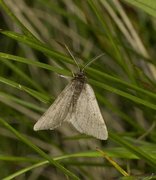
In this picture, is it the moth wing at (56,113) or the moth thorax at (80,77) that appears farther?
the moth thorax at (80,77)

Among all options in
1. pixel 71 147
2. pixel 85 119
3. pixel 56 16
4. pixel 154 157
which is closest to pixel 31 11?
pixel 56 16

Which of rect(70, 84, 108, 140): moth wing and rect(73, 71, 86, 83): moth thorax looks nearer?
rect(70, 84, 108, 140): moth wing

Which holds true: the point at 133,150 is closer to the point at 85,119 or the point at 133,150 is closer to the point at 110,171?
the point at 85,119

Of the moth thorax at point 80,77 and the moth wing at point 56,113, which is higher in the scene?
the moth thorax at point 80,77

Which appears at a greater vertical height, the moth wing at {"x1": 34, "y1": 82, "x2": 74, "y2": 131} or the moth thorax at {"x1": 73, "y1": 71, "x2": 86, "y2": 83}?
the moth thorax at {"x1": 73, "y1": 71, "x2": 86, "y2": 83}

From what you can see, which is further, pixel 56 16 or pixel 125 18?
pixel 56 16
